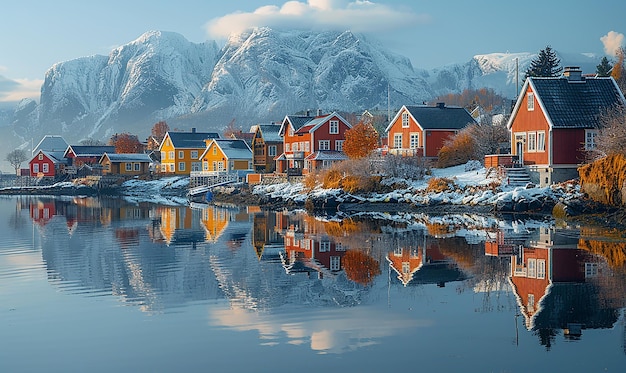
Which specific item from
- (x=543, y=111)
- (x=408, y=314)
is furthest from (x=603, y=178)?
(x=408, y=314)

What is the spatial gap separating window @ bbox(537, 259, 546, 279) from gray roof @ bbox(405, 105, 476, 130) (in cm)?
3804

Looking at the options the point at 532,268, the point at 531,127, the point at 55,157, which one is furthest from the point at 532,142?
the point at 55,157

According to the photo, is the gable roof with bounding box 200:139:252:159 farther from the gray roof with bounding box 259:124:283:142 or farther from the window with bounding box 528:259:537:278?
the window with bounding box 528:259:537:278

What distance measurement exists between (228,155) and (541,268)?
6912cm

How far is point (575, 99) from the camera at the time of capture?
4488 centimetres

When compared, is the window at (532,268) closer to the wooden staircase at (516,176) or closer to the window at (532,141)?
the wooden staircase at (516,176)

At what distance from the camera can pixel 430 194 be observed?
159ft

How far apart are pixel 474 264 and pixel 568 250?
4.36 m

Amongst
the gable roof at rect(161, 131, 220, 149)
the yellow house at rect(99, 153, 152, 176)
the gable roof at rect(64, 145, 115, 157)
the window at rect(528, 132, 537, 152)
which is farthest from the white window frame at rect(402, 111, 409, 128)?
the gable roof at rect(64, 145, 115, 157)

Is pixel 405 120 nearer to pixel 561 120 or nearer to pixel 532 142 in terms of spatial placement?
pixel 532 142

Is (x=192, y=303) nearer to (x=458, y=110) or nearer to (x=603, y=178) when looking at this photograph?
(x=603, y=178)

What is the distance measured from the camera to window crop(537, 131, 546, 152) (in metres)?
44.8

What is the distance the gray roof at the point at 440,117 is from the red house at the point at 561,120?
45.1 feet

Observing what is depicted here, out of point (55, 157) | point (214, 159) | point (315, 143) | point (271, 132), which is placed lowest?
point (214, 159)
